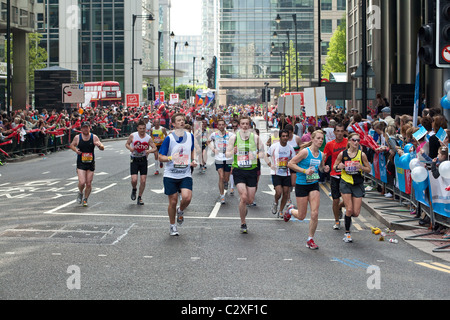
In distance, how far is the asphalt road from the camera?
802 cm

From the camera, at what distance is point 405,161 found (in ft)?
46.9

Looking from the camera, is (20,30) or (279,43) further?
(279,43)

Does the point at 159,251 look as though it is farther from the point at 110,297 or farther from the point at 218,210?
the point at 218,210

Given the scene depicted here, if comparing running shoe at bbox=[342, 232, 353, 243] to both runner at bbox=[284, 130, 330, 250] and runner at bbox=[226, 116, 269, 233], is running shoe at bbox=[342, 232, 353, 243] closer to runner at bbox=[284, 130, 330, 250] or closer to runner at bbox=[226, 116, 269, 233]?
runner at bbox=[284, 130, 330, 250]

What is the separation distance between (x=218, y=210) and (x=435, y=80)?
60.1 ft

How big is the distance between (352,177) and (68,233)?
15.9 feet

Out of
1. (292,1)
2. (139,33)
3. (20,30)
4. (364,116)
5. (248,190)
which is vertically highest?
(292,1)

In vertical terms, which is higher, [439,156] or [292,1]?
[292,1]

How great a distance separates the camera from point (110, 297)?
764 cm

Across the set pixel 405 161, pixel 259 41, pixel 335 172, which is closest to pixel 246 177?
pixel 335 172

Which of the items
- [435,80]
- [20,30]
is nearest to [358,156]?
[435,80]

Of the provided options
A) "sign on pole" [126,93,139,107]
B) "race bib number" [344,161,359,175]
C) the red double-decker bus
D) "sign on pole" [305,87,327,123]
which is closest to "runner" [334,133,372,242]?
"race bib number" [344,161,359,175]

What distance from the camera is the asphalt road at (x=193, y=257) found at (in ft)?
26.3
